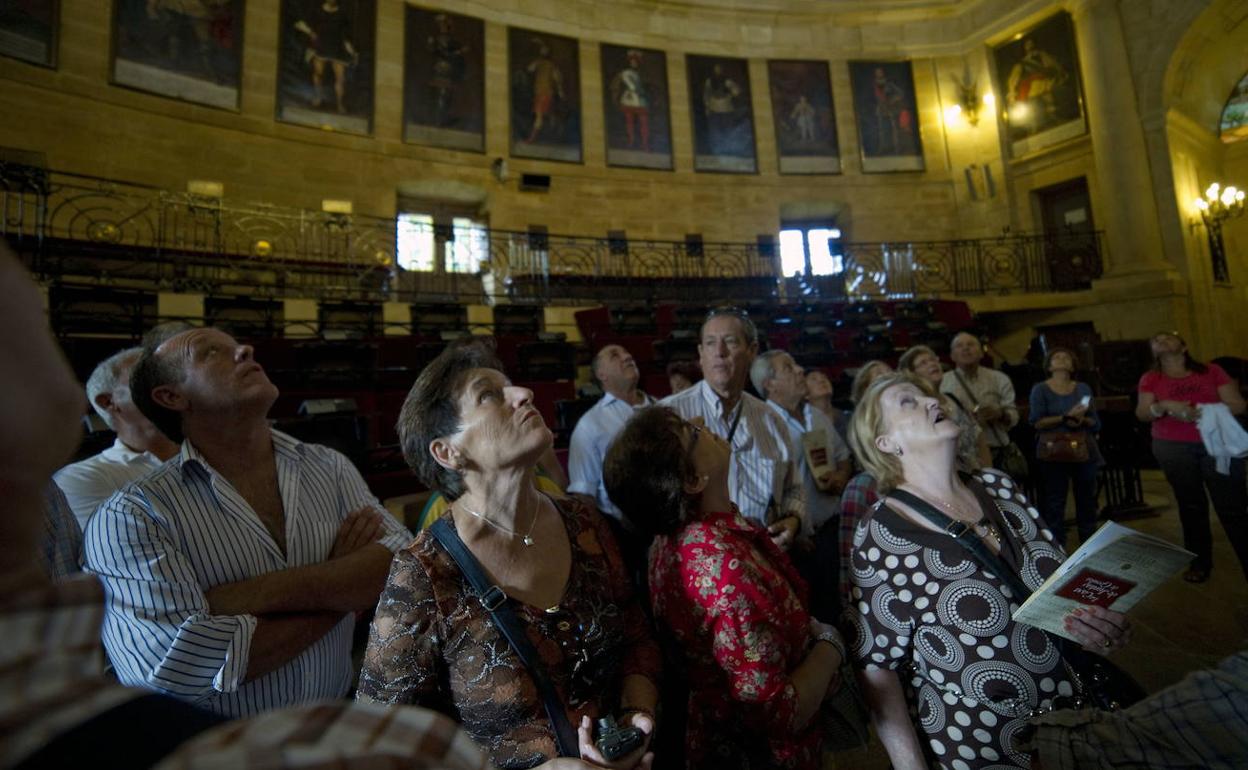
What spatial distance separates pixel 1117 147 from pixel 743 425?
40.0 ft

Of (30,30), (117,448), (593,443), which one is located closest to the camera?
(117,448)

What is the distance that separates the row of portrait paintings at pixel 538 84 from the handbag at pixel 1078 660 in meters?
12.0

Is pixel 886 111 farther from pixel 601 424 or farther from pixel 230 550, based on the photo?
pixel 230 550

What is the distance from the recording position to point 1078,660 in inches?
57.6

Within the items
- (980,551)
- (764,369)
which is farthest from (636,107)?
(980,551)

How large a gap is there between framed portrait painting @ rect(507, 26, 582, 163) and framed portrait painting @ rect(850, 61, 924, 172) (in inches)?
277

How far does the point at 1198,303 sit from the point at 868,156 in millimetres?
6997

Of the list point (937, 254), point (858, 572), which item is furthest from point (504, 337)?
point (937, 254)

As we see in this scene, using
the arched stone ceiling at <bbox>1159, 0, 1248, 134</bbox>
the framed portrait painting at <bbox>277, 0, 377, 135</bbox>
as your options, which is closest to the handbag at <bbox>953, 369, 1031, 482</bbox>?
the arched stone ceiling at <bbox>1159, 0, 1248, 134</bbox>

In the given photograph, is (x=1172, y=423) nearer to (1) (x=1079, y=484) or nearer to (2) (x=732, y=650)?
(1) (x=1079, y=484)

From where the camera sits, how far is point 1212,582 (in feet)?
11.3

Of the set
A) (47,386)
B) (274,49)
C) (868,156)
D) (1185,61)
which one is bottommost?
(47,386)

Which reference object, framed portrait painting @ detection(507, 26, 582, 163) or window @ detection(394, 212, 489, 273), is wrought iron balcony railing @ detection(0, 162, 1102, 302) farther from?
framed portrait painting @ detection(507, 26, 582, 163)

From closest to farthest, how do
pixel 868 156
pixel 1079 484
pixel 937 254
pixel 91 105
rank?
pixel 1079 484
pixel 91 105
pixel 937 254
pixel 868 156
